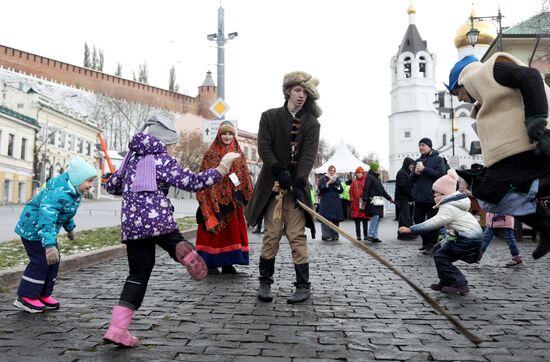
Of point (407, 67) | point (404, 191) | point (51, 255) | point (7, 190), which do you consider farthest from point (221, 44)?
point (407, 67)

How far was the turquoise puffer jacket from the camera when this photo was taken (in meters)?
4.57

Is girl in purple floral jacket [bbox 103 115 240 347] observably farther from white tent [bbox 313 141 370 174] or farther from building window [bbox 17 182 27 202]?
building window [bbox 17 182 27 202]

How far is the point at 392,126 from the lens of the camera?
87.2 metres

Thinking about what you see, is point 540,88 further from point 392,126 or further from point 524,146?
point 392,126

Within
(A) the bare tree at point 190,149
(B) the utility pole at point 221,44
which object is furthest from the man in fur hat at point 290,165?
(A) the bare tree at point 190,149

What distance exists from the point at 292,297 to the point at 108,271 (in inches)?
122

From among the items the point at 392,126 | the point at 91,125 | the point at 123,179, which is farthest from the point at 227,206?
the point at 392,126

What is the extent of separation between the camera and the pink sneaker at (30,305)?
473 cm

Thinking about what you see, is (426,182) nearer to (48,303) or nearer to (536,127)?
(48,303)

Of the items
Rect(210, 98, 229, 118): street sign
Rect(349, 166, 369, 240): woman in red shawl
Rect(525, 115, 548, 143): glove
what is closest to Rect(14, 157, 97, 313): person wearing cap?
Rect(525, 115, 548, 143): glove

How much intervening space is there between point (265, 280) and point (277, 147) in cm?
132

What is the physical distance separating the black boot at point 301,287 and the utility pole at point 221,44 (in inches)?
486

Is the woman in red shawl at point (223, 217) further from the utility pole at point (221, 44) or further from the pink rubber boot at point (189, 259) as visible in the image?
the utility pole at point (221, 44)

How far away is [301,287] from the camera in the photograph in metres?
5.34
